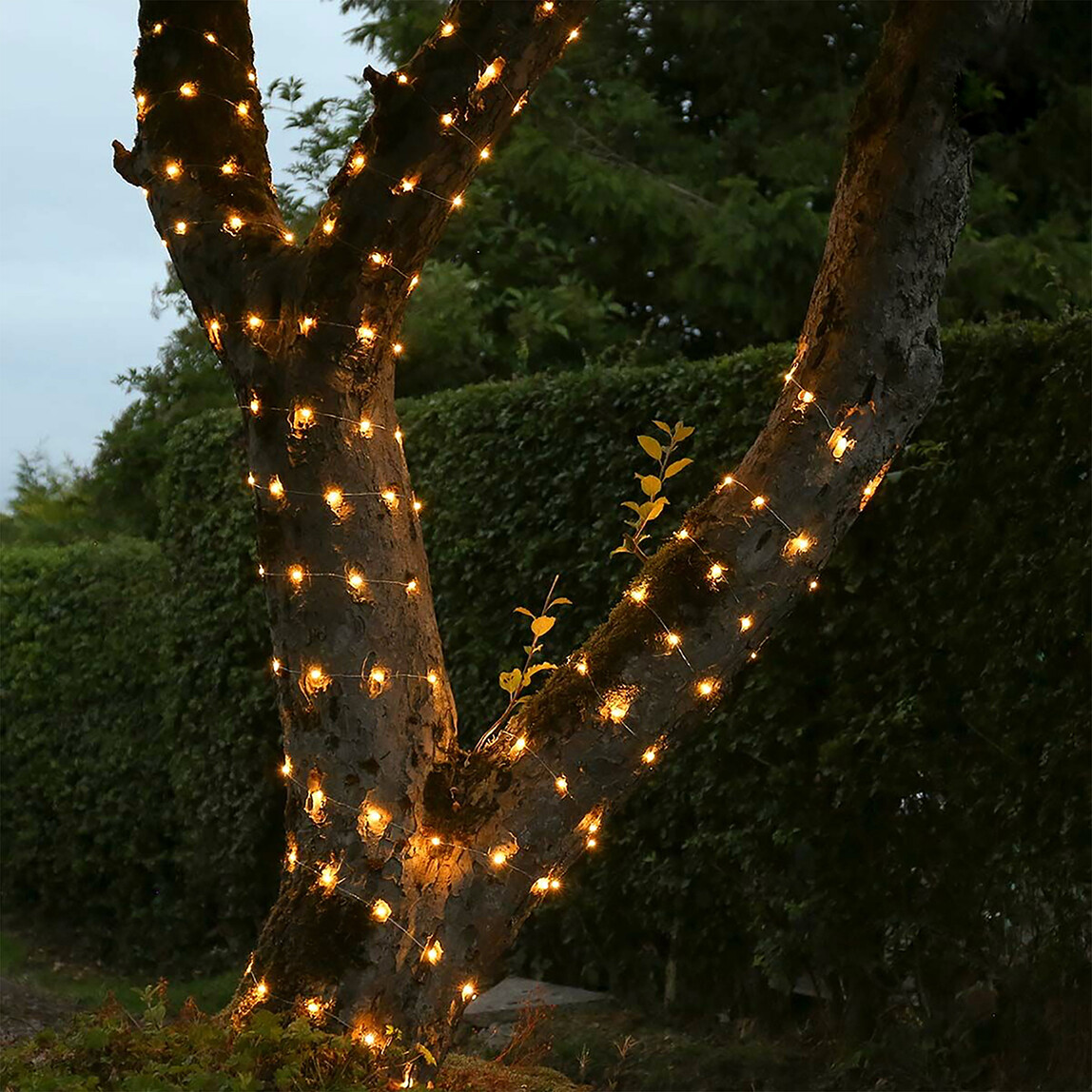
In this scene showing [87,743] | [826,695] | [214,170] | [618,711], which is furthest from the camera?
[87,743]

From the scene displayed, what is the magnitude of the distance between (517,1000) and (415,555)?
2.92 meters

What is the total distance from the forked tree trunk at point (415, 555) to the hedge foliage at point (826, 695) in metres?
0.89

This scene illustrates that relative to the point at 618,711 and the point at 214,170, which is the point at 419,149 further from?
the point at 618,711

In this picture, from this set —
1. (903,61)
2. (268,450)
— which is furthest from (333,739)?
(903,61)

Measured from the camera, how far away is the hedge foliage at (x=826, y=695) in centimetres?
446

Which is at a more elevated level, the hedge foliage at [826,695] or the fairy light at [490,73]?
the fairy light at [490,73]

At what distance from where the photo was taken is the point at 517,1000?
5625mm

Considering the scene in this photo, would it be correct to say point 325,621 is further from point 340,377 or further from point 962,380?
point 962,380

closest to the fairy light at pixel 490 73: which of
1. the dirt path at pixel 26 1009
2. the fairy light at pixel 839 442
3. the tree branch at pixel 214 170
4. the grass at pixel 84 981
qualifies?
the tree branch at pixel 214 170

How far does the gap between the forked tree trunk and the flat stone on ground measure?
2.45m

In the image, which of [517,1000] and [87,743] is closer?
[517,1000]

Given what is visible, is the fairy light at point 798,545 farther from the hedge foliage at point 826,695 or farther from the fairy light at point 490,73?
the hedge foliage at point 826,695

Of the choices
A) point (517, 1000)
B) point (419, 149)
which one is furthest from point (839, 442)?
point (517, 1000)

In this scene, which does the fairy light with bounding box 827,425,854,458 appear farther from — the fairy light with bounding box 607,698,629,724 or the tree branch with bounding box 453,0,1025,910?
the fairy light with bounding box 607,698,629,724
